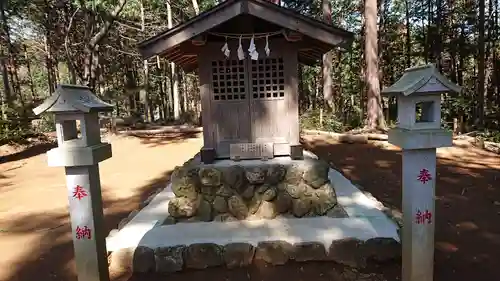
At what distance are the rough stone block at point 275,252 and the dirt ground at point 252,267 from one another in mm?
112

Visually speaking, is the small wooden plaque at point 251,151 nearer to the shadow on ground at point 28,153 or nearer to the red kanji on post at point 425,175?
the red kanji on post at point 425,175

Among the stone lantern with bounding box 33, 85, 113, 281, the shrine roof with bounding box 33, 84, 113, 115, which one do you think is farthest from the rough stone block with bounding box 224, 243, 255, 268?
the shrine roof with bounding box 33, 84, 113, 115

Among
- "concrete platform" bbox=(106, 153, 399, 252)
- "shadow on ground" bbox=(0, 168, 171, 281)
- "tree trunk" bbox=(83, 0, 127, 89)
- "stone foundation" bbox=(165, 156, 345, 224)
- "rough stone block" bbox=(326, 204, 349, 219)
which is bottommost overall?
"shadow on ground" bbox=(0, 168, 171, 281)

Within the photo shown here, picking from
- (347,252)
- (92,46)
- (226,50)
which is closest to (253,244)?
(347,252)

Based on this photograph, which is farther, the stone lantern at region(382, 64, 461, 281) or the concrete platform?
the concrete platform

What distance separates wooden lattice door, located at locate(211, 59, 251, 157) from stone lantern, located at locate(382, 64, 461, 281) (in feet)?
9.40

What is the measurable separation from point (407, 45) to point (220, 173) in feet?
59.8

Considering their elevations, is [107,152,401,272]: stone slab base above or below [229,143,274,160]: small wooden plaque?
below

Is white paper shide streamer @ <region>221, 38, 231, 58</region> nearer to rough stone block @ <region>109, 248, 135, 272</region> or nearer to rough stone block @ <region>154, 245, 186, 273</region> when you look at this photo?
rough stone block @ <region>154, 245, 186, 273</region>

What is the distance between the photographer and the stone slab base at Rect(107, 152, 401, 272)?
410 centimetres

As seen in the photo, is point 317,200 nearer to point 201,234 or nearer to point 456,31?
point 201,234

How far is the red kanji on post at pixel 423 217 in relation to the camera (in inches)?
124

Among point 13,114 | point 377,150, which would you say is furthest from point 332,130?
point 13,114

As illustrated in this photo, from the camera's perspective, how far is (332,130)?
14625 mm
